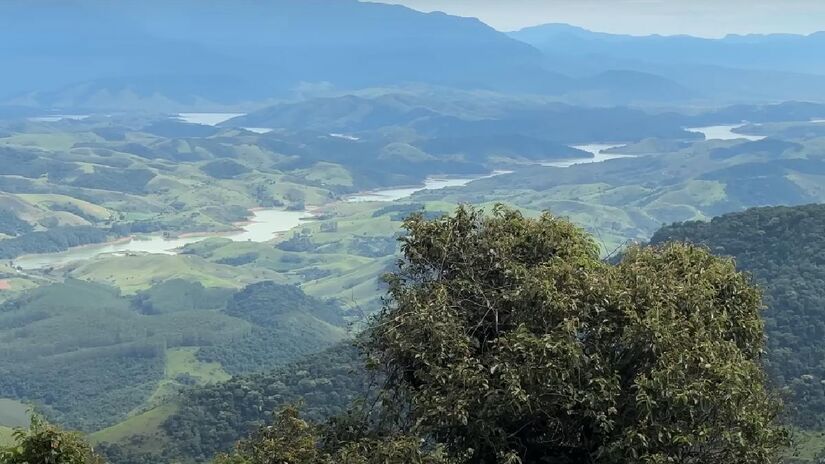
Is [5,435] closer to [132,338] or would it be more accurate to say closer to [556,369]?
[132,338]

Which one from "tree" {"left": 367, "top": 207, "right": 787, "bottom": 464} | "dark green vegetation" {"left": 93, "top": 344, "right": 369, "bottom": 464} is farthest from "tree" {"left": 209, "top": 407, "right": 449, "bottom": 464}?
"dark green vegetation" {"left": 93, "top": 344, "right": 369, "bottom": 464}

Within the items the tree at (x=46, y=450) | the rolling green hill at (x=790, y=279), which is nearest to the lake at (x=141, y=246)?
the rolling green hill at (x=790, y=279)

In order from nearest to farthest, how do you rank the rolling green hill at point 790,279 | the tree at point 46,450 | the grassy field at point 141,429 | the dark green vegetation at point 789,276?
the tree at point 46,450
the rolling green hill at point 790,279
the dark green vegetation at point 789,276
the grassy field at point 141,429

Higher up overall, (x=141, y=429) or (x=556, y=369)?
(x=556, y=369)

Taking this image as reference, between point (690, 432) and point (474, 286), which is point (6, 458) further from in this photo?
point (690, 432)

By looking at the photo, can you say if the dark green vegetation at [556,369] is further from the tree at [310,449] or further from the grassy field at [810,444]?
the grassy field at [810,444]

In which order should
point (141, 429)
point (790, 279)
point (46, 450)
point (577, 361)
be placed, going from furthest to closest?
point (790, 279), point (141, 429), point (46, 450), point (577, 361)

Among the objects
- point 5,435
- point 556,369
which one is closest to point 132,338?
point 5,435
